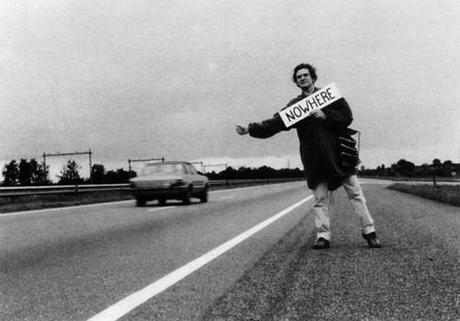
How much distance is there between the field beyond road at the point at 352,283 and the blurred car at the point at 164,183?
33.7 ft

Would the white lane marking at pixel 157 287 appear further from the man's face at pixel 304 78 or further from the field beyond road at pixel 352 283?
the man's face at pixel 304 78

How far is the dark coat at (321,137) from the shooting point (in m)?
6.34

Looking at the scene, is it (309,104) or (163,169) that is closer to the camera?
(309,104)

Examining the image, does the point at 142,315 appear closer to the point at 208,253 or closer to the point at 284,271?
the point at 284,271

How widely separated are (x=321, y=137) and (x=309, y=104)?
394 mm

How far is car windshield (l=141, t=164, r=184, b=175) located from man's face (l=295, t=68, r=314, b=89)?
11.9 meters

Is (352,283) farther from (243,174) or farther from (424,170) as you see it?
(424,170)

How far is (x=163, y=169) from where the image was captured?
60.1 ft

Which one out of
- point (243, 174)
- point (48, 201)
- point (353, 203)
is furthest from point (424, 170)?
point (353, 203)

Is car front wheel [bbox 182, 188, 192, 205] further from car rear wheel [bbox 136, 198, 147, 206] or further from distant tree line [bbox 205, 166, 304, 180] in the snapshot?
distant tree line [bbox 205, 166, 304, 180]

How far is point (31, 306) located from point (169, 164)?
14.5m

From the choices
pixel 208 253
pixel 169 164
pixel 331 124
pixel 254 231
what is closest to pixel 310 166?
pixel 331 124

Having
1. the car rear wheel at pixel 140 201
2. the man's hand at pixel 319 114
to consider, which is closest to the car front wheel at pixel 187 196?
the car rear wheel at pixel 140 201

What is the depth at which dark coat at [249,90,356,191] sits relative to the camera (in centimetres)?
634
